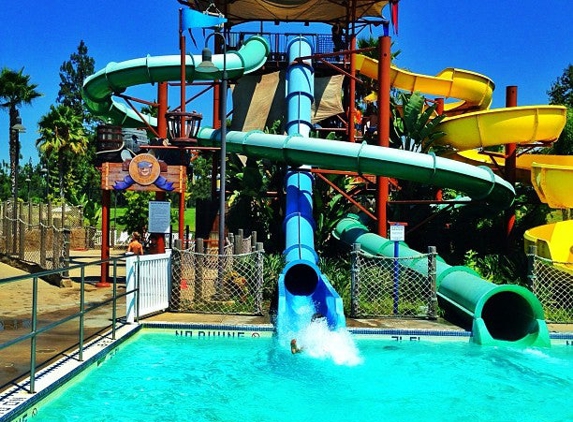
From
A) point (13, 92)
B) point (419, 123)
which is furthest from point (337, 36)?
point (13, 92)

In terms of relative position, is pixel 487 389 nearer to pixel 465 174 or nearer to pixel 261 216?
pixel 465 174

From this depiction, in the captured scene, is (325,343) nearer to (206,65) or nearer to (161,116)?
(206,65)

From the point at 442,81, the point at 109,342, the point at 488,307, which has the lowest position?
the point at 109,342

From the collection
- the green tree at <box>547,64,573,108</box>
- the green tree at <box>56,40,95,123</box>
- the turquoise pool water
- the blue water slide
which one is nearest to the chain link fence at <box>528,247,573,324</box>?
the turquoise pool water

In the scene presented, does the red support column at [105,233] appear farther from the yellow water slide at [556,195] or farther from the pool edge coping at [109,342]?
the yellow water slide at [556,195]

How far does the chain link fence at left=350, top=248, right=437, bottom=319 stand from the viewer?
1145 cm

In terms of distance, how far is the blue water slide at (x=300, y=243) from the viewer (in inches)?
424

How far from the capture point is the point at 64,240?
15523 mm

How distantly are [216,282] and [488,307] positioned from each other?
5.33 meters

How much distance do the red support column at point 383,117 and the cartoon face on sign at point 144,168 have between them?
5.17 m

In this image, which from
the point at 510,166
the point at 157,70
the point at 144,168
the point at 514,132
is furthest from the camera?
the point at 510,166

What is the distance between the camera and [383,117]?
1454cm

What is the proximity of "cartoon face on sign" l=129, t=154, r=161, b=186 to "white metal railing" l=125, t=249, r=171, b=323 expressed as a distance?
2.44 metres

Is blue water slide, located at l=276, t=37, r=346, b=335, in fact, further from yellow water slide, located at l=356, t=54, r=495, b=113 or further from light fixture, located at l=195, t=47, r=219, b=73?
light fixture, located at l=195, t=47, r=219, b=73
